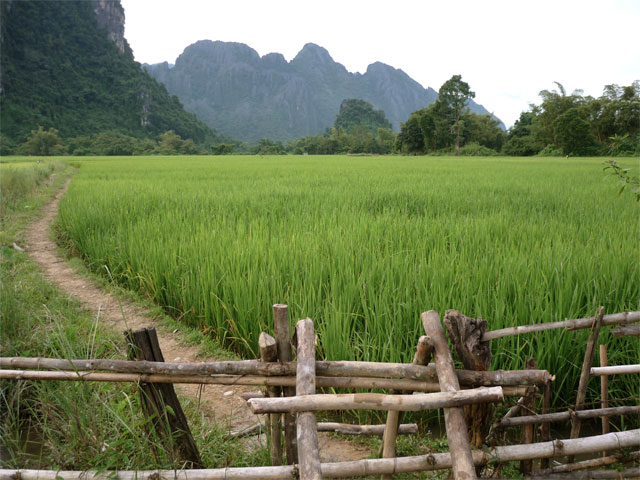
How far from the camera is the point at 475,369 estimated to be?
50.3 inches

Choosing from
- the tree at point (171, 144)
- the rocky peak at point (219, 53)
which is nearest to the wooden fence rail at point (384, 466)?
the tree at point (171, 144)

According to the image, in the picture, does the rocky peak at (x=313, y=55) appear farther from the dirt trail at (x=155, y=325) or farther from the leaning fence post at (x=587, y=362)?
the leaning fence post at (x=587, y=362)

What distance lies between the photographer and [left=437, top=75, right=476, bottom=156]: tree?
32938mm

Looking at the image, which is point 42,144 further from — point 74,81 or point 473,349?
point 473,349

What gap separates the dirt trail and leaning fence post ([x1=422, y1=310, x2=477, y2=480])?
2.10 ft

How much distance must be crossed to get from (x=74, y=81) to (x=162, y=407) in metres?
75.6

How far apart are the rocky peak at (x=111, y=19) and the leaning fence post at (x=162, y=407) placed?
93.6 m

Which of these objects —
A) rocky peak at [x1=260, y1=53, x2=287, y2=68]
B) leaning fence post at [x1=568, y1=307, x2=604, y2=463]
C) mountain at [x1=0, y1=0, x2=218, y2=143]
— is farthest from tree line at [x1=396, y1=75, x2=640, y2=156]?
rocky peak at [x1=260, y1=53, x2=287, y2=68]

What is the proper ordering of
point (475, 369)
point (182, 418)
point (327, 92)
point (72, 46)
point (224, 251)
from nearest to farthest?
1. point (475, 369)
2. point (182, 418)
3. point (224, 251)
4. point (72, 46)
5. point (327, 92)

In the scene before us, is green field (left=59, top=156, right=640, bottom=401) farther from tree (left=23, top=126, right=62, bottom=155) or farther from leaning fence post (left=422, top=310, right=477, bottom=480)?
tree (left=23, top=126, right=62, bottom=155)

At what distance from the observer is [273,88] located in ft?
434

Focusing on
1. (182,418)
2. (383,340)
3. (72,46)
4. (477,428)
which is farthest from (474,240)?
(72,46)

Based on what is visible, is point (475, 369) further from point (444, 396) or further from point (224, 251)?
point (224, 251)

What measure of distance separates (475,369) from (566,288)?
1.34 metres
